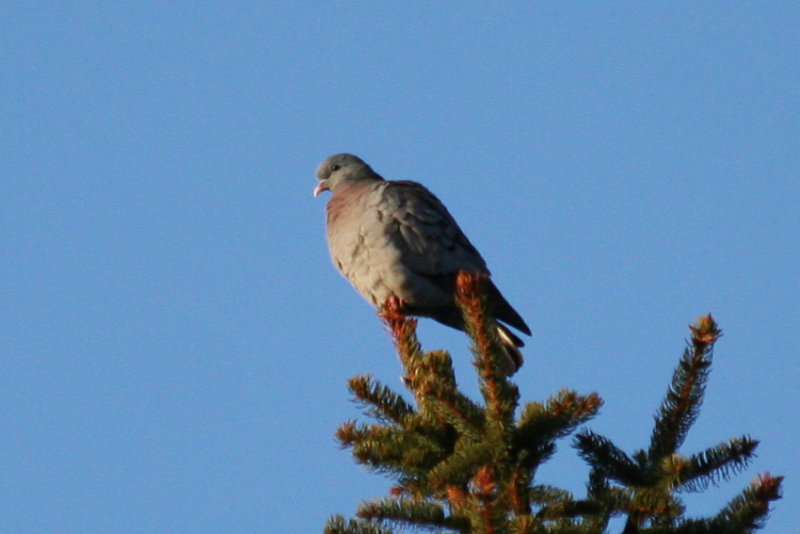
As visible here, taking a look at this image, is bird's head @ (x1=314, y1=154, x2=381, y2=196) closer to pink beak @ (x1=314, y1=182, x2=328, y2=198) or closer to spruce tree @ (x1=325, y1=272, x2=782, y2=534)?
pink beak @ (x1=314, y1=182, x2=328, y2=198)

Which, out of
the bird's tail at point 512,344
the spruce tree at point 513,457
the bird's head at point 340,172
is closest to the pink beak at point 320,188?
the bird's head at point 340,172

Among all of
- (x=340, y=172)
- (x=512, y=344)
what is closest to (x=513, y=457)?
(x=512, y=344)

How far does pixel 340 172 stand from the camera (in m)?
8.98

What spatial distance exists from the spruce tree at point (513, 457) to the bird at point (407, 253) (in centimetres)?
321

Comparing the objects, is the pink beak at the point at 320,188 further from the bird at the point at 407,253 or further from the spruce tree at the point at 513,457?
the spruce tree at the point at 513,457

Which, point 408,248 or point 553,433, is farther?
point 408,248

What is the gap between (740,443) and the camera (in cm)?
357

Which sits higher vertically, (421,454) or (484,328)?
(484,328)

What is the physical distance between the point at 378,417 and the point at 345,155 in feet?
16.8

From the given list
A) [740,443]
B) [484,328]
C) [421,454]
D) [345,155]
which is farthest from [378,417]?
[345,155]

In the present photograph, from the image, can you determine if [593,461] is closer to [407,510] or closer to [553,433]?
[553,433]

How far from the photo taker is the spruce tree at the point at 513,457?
3363 mm

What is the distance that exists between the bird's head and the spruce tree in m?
4.95

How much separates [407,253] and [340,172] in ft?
6.01
